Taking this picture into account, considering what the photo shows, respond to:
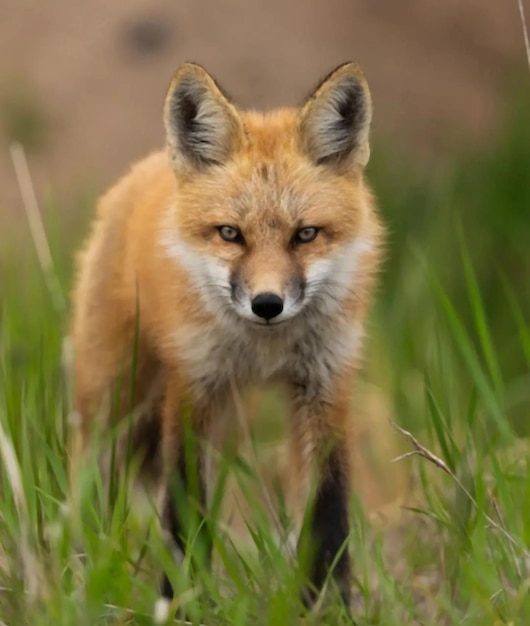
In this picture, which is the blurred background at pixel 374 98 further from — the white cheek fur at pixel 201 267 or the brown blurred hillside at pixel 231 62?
the white cheek fur at pixel 201 267

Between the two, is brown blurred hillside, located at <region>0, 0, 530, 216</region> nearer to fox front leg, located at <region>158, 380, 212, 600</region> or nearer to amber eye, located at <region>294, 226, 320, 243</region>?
fox front leg, located at <region>158, 380, 212, 600</region>

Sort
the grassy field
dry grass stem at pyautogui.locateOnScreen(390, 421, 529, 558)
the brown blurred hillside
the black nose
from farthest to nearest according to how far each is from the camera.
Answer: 1. the brown blurred hillside
2. the black nose
3. dry grass stem at pyautogui.locateOnScreen(390, 421, 529, 558)
4. the grassy field

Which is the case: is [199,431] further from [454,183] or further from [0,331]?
[454,183]

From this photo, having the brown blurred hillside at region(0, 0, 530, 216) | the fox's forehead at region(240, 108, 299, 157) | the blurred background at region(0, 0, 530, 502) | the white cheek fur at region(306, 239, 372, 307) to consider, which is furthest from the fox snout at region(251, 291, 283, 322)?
the brown blurred hillside at region(0, 0, 530, 216)

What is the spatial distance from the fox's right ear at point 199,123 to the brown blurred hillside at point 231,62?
144 inches

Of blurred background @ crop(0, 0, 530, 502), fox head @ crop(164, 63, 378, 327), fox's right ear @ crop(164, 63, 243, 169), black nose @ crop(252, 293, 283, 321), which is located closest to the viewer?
black nose @ crop(252, 293, 283, 321)

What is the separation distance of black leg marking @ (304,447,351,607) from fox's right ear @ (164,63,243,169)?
895mm

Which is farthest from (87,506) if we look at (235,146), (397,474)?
(397,474)

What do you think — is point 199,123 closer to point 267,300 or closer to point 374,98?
point 267,300

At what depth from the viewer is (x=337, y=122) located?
3617 millimetres

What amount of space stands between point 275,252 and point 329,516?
2.61ft

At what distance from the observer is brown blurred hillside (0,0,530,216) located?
296 inches

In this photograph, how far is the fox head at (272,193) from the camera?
3389mm

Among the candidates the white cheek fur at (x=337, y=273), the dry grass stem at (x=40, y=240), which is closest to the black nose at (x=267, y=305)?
the white cheek fur at (x=337, y=273)
